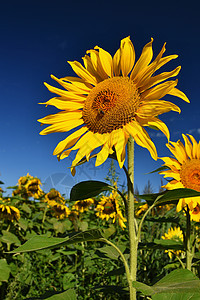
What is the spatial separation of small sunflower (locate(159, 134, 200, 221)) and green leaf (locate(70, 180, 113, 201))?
2.07 ft

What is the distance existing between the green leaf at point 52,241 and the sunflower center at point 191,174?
90cm

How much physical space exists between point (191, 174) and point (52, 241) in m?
1.16

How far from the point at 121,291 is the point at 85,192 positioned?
0.58 m

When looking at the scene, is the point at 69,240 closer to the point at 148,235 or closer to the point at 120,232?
the point at 148,235

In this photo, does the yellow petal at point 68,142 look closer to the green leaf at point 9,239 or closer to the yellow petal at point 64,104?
the yellow petal at point 64,104

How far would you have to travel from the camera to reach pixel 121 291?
1.35 metres

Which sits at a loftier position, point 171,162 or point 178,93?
point 178,93

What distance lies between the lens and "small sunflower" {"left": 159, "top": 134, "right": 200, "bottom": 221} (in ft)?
5.68

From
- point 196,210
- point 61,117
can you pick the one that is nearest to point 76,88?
point 61,117

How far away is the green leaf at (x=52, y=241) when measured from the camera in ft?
3.26

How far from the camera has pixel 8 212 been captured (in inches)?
147

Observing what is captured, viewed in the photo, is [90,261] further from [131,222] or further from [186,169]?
[131,222]

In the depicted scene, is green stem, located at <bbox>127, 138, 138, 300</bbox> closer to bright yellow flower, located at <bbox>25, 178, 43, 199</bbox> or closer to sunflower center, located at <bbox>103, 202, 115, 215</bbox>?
sunflower center, located at <bbox>103, 202, 115, 215</bbox>

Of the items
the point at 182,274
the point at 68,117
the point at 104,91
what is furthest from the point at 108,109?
the point at 182,274
